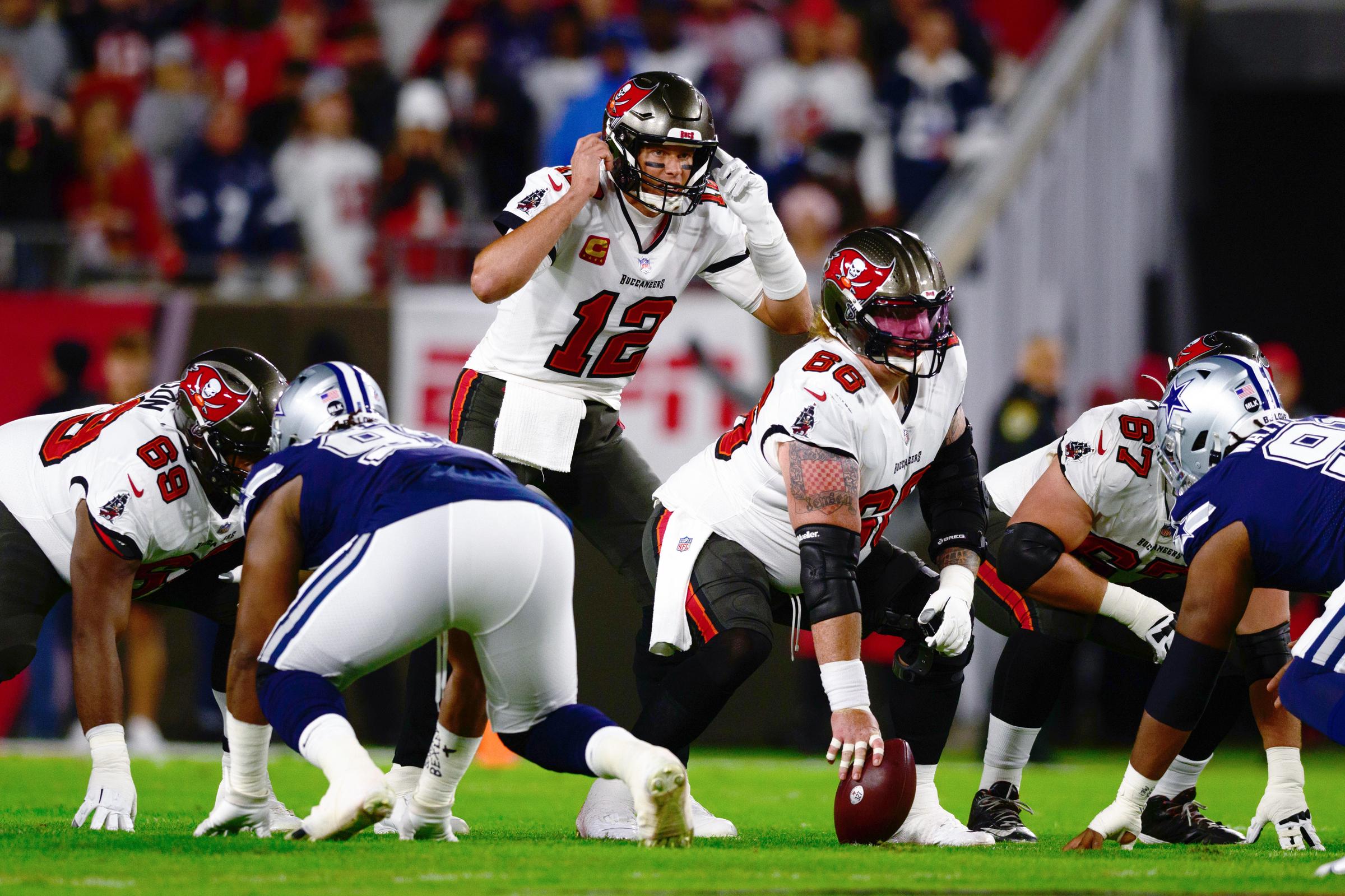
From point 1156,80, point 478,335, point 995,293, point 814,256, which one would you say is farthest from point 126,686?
point 1156,80

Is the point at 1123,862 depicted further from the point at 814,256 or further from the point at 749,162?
the point at 749,162

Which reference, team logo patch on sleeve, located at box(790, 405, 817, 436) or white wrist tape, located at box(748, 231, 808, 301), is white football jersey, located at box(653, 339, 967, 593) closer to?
team logo patch on sleeve, located at box(790, 405, 817, 436)

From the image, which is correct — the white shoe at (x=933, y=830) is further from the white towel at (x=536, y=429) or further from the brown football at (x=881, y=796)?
the white towel at (x=536, y=429)

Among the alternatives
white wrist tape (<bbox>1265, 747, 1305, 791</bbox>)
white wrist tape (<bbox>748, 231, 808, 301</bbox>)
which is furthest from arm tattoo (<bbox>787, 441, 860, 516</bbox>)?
white wrist tape (<bbox>1265, 747, 1305, 791</bbox>)

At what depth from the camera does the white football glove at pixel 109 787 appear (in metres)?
5.23

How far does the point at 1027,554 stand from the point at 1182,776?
2.84 ft

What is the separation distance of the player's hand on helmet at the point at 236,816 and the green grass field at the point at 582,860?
94mm

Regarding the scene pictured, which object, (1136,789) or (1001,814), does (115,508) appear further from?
(1136,789)

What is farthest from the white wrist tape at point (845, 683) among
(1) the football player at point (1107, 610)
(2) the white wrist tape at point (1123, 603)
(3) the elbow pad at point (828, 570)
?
(2) the white wrist tape at point (1123, 603)

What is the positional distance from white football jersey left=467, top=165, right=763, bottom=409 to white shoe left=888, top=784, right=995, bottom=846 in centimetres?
170

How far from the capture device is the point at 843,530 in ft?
16.1

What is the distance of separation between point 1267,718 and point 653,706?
1.96 m

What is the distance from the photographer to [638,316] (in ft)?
19.3

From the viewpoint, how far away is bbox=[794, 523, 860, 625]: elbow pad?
484 cm
